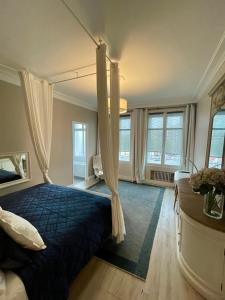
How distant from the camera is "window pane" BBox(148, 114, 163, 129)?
4656 millimetres

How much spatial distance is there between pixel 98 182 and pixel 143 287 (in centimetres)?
346

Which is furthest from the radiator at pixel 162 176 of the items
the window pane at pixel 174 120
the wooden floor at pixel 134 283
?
the wooden floor at pixel 134 283

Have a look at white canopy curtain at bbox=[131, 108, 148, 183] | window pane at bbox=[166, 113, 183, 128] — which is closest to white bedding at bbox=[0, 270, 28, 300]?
white canopy curtain at bbox=[131, 108, 148, 183]

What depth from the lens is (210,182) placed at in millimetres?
1386

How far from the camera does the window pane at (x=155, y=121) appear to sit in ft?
15.3

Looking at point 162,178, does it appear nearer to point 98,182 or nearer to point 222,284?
point 98,182

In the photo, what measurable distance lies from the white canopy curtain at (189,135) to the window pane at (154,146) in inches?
30.0

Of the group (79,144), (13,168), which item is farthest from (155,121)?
(13,168)

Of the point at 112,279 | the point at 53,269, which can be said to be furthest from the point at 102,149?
the point at 112,279

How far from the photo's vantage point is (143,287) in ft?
4.97

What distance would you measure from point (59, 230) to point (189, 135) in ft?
13.2

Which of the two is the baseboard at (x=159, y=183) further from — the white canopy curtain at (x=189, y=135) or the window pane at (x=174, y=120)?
the window pane at (x=174, y=120)

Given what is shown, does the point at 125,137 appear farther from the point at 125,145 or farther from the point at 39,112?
the point at 39,112

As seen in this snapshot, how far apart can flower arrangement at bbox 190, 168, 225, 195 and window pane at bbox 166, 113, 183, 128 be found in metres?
3.29
